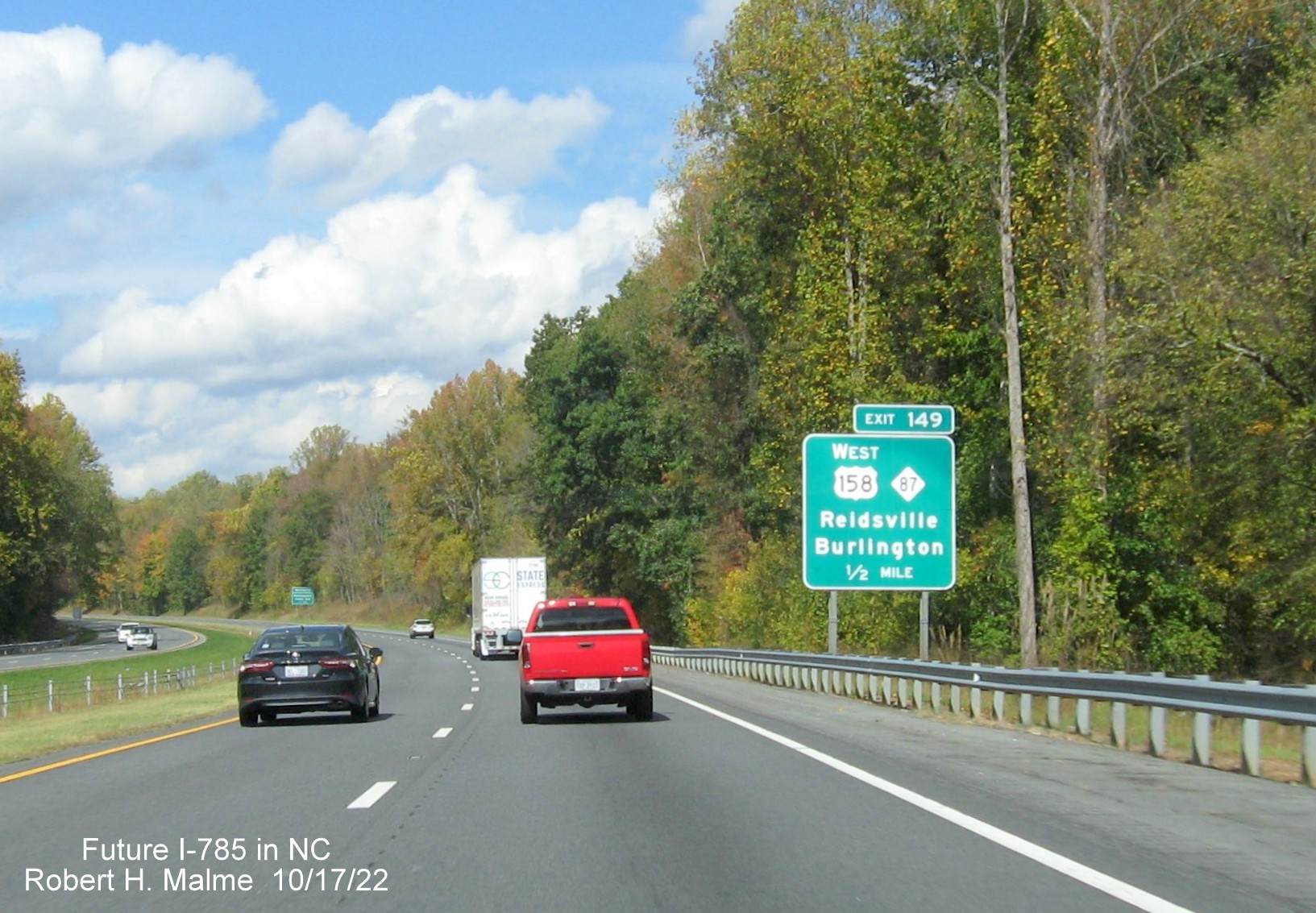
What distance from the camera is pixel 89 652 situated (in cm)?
9088

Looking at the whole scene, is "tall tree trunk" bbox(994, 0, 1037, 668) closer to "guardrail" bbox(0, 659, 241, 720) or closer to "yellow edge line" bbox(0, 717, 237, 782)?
"yellow edge line" bbox(0, 717, 237, 782)

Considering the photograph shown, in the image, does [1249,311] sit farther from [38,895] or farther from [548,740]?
[38,895]

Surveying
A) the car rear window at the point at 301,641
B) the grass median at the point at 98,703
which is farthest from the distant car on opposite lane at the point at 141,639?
the car rear window at the point at 301,641

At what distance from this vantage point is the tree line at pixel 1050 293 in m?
27.6

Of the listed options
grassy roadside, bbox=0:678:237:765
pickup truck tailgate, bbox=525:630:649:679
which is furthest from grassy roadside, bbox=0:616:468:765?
pickup truck tailgate, bbox=525:630:649:679

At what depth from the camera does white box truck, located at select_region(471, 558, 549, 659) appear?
60.0 metres

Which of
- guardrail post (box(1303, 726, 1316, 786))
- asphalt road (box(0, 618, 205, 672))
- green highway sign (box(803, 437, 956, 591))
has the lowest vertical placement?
asphalt road (box(0, 618, 205, 672))

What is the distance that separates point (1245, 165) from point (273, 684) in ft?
61.0

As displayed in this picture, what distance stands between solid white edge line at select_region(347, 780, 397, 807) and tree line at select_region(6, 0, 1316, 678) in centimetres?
1845

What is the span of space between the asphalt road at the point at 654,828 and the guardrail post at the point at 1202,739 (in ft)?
1.28

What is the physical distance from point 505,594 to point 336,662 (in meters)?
38.6

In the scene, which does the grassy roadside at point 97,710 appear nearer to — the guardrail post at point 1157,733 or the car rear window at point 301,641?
→ the car rear window at point 301,641

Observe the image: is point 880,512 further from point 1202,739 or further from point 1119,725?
point 1202,739

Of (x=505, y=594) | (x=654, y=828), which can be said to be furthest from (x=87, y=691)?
(x=654, y=828)
